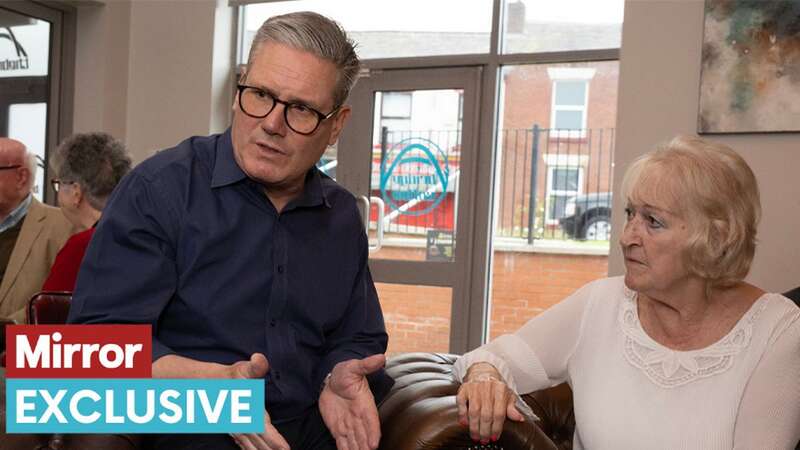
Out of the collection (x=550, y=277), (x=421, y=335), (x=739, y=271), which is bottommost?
(x=421, y=335)

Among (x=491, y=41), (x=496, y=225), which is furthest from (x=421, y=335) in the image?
(x=491, y=41)

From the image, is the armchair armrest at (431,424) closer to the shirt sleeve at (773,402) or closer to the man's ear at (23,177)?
the shirt sleeve at (773,402)

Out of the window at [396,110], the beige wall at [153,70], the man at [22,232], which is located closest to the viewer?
the man at [22,232]

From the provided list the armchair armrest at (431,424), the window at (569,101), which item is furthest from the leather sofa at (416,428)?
the window at (569,101)

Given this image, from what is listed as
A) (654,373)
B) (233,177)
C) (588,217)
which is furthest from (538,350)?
(588,217)

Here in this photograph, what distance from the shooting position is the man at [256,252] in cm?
169

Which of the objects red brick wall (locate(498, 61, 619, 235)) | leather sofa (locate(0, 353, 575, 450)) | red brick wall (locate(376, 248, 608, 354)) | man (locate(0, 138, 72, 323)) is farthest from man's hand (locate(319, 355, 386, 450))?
red brick wall (locate(498, 61, 619, 235))

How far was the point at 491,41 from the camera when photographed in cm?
540

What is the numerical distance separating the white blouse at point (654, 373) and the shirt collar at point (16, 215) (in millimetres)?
2762

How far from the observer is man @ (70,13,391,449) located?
1691 mm

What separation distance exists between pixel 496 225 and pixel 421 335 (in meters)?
0.80

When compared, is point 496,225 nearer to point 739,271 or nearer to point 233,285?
point 739,271

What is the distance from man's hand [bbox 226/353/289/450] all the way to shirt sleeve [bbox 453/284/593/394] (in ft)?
1.95

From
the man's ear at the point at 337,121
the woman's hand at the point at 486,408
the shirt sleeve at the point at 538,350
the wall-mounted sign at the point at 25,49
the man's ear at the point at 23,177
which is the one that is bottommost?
the woman's hand at the point at 486,408
